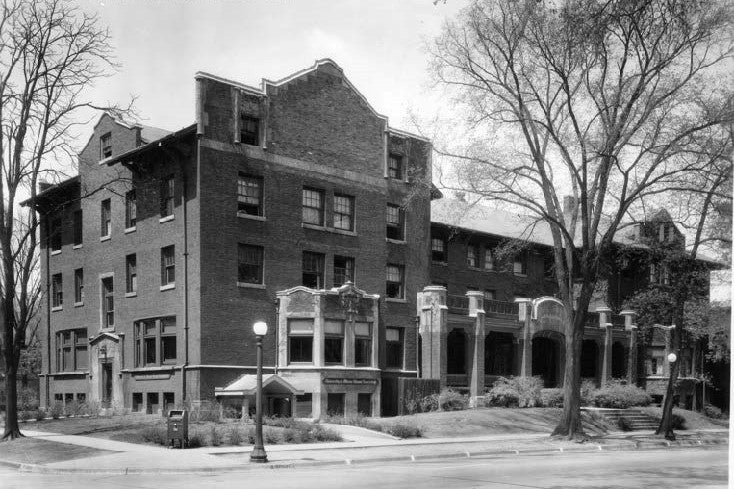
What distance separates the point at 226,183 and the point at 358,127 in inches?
296

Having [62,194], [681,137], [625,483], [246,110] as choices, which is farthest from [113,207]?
[625,483]

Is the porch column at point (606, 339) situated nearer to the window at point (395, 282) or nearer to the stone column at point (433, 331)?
the stone column at point (433, 331)

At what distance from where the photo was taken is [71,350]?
1545 inches

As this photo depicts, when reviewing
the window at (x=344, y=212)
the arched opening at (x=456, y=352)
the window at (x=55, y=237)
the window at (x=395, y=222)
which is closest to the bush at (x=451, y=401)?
the arched opening at (x=456, y=352)

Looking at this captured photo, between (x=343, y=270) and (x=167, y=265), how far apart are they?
7.72 metres

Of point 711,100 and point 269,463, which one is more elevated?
point 711,100

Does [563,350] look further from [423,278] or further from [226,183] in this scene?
[226,183]

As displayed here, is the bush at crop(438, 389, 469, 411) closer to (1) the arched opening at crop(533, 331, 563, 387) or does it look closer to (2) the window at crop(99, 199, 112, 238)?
(1) the arched opening at crop(533, 331, 563, 387)

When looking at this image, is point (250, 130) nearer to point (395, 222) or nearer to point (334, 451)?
point (395, 222)

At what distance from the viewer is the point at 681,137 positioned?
2583cm

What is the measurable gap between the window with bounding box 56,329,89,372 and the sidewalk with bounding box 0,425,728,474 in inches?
412

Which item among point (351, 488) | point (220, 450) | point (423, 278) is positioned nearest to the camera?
point (351, 488)

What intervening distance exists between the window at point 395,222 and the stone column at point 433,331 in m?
2.91

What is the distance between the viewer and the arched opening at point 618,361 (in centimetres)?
Answer: 5006
